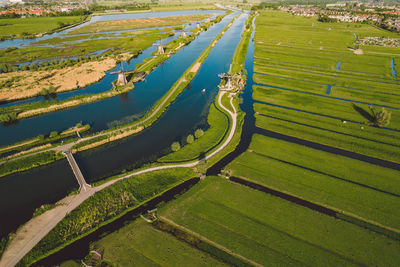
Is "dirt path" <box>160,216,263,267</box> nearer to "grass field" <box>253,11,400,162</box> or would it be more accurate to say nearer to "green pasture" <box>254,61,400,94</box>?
"grass field" <box>253,11,400,162</box>

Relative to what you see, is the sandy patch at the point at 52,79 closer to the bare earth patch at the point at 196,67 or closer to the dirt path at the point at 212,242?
the bare earth patch at the point at 196,67

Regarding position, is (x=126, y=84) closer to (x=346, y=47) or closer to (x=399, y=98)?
(x=399, y=98)

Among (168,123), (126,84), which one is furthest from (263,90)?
(126,84)

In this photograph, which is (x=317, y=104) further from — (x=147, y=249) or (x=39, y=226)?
(x=39, y=226)

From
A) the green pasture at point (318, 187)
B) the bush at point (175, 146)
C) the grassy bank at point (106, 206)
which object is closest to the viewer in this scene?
the grassy bank at point (106, 206)

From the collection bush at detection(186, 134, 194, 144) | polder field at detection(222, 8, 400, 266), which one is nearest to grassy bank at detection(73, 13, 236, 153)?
bush at detection(186, 134, 194, 144)

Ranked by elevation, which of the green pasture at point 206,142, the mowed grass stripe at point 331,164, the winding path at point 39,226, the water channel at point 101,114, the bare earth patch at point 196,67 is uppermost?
the bare earth patch at point 196,67

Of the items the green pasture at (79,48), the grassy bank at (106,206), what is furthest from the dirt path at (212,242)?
the green pasture at (79,48)
